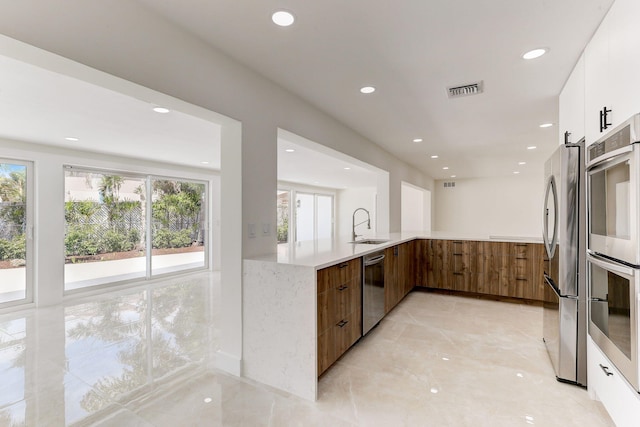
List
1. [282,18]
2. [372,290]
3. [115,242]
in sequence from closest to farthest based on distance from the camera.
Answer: [282,18], [372,290], [115,242]

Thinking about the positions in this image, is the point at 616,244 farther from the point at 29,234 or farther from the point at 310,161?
the point at 29,234

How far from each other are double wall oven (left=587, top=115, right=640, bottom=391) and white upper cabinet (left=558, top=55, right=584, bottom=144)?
44 centimetres

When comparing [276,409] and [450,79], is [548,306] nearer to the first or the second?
[450,79]

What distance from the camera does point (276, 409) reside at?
1933mm

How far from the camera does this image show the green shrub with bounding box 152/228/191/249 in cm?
602

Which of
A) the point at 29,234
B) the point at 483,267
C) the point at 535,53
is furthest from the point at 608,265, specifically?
the point at 29,234

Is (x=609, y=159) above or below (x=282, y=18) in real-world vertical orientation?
below

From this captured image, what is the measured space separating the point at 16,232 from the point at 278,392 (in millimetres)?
4630

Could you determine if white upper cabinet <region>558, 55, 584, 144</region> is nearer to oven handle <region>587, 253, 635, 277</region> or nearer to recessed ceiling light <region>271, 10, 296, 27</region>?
oven handle <region>587, 253, 635, 277</region>

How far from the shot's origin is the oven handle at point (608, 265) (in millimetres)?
1378

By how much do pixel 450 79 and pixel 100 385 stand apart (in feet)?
12.2

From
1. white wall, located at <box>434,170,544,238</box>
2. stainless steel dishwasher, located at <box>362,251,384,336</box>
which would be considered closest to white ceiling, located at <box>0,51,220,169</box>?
stainless steel dishwasher, located at <box>362,251,384,336</box>

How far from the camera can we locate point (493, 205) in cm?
912

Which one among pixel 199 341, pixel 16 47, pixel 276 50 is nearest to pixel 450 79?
pixel 276 50
